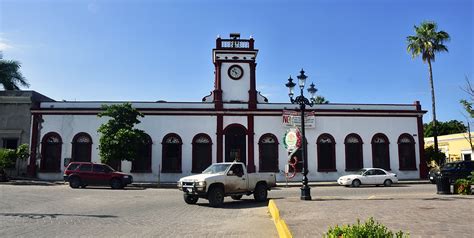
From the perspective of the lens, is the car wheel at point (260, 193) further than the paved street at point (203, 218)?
Yes

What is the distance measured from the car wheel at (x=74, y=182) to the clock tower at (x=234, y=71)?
42.2ft

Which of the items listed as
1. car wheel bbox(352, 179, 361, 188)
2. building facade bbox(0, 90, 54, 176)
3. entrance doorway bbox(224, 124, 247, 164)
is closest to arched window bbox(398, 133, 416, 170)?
car wheel bbox(352, 179, 361, 188)

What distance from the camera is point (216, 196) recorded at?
50.8 feet

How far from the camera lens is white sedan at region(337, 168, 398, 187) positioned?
26.8 metres

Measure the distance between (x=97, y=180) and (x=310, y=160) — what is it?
16.5m

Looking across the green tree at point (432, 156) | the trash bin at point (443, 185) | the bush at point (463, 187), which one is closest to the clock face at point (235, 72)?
the green tree at point (432, 156)

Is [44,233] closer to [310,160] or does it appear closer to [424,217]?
[424,217]

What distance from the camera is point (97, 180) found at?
24.2 m

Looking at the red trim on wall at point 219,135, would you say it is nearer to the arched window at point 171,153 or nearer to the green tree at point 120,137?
the arched window at point 171,153

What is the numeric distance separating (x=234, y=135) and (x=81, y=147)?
12.2m

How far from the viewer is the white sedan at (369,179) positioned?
26.8 metres

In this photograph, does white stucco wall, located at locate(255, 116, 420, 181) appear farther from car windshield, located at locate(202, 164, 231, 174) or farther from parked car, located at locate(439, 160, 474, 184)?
car windshield, located at locate(202, 164, 231, 174)

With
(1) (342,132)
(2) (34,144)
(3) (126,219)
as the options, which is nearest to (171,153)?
(2) (34,144)

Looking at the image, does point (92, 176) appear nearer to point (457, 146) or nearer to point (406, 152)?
point (406, 152)
